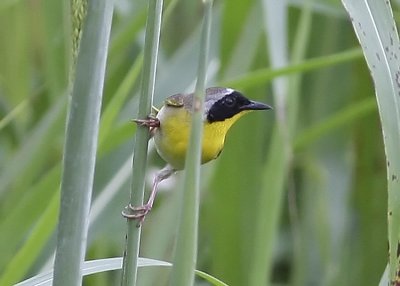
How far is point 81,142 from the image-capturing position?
0.59 meters

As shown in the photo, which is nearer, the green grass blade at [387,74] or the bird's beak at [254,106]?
the green grass blade at [387,74]

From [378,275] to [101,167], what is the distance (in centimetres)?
75

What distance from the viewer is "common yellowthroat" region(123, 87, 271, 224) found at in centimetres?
98

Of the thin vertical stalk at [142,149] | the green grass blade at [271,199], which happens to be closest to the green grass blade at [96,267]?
the thin vertical stalk at [142,149]

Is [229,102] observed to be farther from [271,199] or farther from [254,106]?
[271,199]

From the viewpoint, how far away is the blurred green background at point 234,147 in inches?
53.1

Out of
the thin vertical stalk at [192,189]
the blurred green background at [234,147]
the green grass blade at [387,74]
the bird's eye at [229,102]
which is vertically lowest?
the thin vertical stalk at [192,189]

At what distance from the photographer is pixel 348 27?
1923 millimetres

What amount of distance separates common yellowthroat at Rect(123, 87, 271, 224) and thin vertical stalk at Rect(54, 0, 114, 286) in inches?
13.1

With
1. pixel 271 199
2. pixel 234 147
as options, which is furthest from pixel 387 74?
pixel 234 147

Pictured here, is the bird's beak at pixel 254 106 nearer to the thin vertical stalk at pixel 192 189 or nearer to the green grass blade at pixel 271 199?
the green grass blade at pixel 271 199

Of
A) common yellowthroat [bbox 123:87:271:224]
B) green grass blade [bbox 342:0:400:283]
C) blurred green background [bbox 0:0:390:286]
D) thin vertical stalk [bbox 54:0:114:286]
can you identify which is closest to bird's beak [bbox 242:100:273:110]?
common yellowthroat [bbox 123:87:271:224]

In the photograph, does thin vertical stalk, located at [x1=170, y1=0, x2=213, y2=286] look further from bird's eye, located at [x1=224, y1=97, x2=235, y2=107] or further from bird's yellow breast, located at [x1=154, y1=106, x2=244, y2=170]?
bird's eye, located at [x1=224, y1=97, x2=235, y2=107]

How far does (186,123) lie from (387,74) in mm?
321
